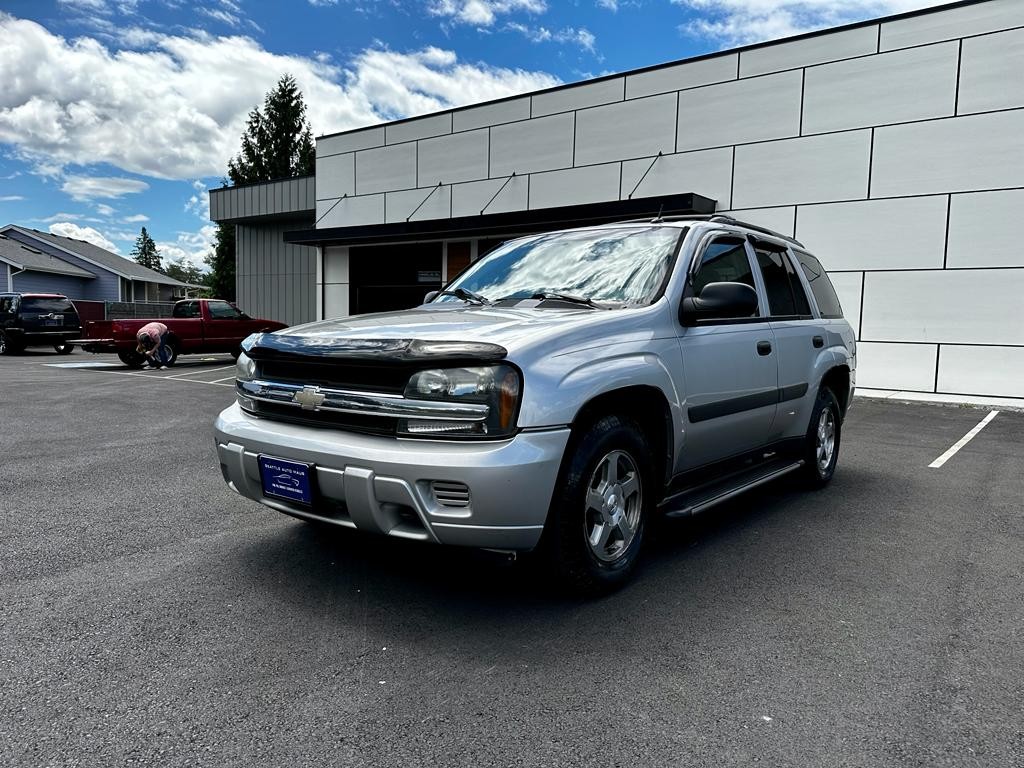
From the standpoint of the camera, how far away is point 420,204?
58.5ft

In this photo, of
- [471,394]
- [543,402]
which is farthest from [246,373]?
[543,402]

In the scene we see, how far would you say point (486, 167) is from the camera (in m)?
16.6

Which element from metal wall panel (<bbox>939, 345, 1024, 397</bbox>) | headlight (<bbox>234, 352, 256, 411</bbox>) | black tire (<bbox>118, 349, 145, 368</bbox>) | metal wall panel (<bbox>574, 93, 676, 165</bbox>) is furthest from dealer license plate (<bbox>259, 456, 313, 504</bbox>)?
black tire (<bbox>118, 349, 145, 368</bbox>)

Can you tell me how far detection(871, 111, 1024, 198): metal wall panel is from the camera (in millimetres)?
10930

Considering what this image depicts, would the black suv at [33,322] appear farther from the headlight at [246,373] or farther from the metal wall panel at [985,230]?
the metal wall panel at [985,230]

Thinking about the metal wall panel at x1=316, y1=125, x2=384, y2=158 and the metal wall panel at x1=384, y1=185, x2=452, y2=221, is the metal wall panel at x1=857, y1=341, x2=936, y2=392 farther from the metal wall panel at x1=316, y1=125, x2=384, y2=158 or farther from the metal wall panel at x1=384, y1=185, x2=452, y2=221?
the metal wall panel at x1=316, y1=125, x2=384, y2=158

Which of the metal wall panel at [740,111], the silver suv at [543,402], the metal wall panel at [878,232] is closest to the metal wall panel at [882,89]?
the metal wall panel at [740,111]

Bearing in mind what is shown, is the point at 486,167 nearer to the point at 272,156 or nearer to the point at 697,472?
the point at 697,472

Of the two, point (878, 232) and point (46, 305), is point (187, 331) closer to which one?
point (46, 305)

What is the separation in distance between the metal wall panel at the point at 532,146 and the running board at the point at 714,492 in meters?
11.7

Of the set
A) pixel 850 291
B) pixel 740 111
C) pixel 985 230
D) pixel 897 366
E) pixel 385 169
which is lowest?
pixel 897 366

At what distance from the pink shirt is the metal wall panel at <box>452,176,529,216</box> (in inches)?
289

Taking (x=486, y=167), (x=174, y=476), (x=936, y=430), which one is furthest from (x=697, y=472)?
(x=486, y=167)

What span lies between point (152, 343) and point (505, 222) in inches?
342
